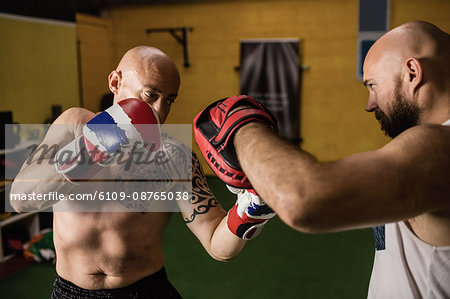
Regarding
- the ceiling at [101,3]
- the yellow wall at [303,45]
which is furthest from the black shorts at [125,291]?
the ceiling at [101,3]

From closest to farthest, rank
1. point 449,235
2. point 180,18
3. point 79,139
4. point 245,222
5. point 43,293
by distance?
point 449,235
point 79,139
point 245,222
point 43,293
point 180,18

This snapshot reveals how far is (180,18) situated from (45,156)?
5.97 meters

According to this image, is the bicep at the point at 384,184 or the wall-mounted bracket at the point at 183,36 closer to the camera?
the bicep at the point at 384,184

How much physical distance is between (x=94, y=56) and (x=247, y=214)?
6167 millimetres

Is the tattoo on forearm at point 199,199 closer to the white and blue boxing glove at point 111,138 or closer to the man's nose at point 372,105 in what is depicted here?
the white and blue boxing glove at point 111,138

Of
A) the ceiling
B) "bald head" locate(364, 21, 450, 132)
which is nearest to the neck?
"bald head" locate(364, 21, 450, 132)

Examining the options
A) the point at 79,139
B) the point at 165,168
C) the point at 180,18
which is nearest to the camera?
the point at 79,139

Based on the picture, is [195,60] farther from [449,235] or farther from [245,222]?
[449,235]

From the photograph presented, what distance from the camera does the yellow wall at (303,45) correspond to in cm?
628

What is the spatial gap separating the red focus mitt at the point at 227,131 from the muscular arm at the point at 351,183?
12 centimetres

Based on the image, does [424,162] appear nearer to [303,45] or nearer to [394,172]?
[394,172]

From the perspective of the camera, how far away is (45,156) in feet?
4.75

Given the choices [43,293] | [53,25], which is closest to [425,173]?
[43,293]

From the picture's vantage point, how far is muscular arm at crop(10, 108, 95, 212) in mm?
1372
